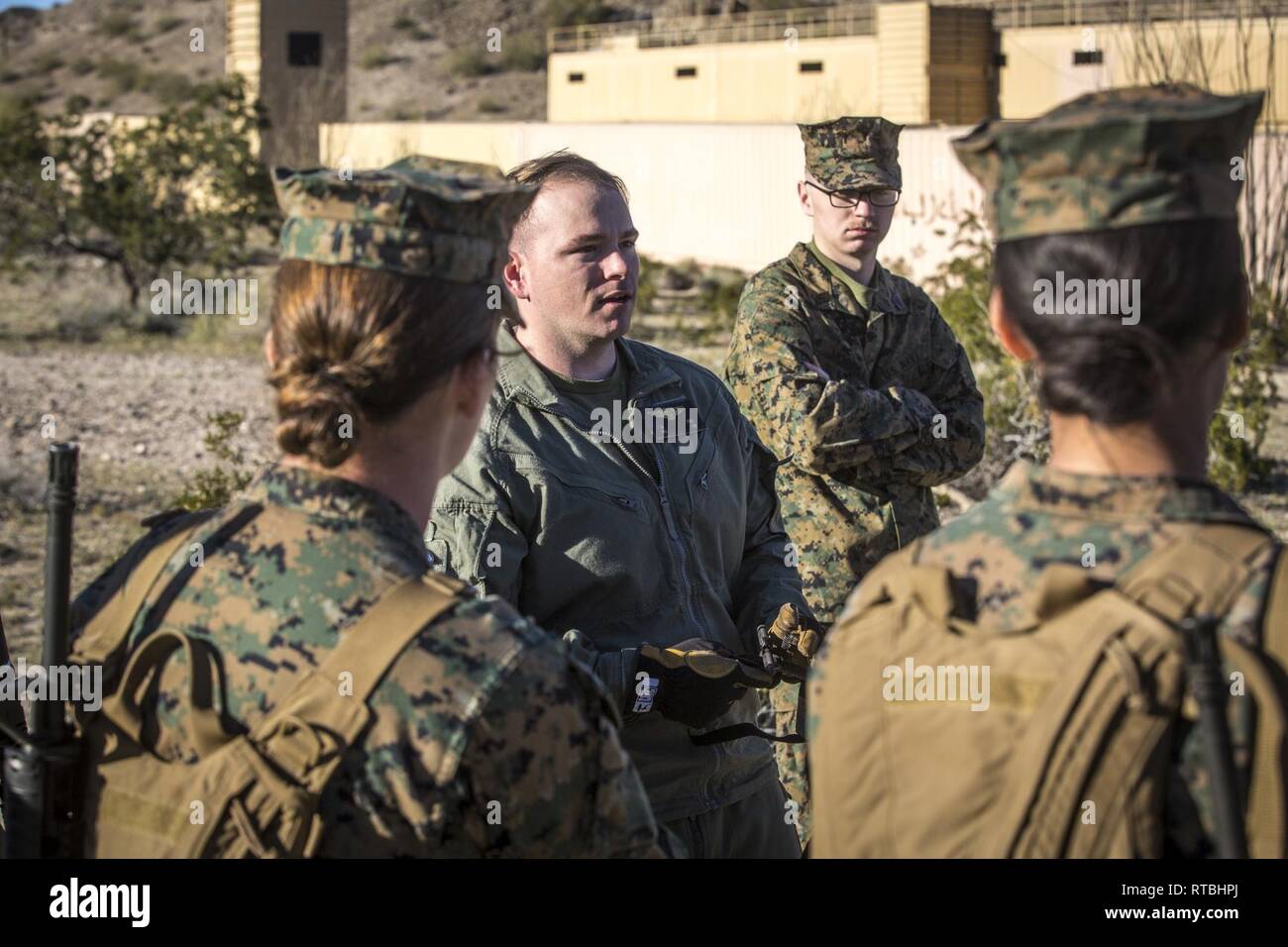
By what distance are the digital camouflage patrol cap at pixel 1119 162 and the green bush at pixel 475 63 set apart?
49292mm

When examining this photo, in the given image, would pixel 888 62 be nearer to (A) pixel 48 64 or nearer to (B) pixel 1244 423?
(B) pixel 1244 423

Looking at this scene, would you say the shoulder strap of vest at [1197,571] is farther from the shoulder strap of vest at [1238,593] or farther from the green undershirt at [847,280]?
the green undershirt at [847,280]

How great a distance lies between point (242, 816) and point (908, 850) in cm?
76

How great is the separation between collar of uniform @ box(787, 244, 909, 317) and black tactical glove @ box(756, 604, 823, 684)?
1699 mm

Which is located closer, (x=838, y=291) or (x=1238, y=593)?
(x=1238, y=593)

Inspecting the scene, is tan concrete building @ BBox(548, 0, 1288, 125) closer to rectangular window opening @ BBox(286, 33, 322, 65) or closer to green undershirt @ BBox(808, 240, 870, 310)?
rectangular window opening @ BBox(286, 33, 322, 65)

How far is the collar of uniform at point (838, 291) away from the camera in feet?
15.9

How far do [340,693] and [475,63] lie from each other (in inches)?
1952

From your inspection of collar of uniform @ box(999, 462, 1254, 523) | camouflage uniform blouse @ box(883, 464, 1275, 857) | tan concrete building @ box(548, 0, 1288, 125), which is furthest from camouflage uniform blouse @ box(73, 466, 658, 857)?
tan concrete building @ box(548, 0, 1288, 125)

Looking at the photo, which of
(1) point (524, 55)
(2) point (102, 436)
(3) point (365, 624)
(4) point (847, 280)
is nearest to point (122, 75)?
(1) point (524, 55)

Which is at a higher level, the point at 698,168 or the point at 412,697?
the point at 698,168

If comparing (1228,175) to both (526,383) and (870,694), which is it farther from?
(526,383)

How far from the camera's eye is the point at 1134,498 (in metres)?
1.81

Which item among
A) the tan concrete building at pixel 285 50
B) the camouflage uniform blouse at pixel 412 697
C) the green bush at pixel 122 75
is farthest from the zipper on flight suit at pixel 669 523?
the green bush at pixel 122 75
